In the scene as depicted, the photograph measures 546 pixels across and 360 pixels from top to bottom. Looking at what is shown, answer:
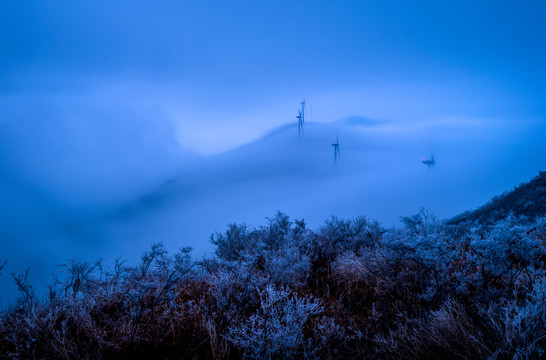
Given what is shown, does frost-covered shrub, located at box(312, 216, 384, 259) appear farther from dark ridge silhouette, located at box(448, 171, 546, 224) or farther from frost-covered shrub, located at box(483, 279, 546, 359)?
dark ridge silhouette, located at box(448, 171, 546, 224)

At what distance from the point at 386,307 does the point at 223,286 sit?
93.6 inches

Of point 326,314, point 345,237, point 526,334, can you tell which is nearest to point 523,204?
point 345,237

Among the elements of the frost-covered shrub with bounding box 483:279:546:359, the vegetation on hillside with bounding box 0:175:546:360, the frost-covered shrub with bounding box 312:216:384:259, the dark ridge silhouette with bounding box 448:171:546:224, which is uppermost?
the frost-covered shrub with bounding box 483:279:546:359

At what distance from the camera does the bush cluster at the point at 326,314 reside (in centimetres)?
236

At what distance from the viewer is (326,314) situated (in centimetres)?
373

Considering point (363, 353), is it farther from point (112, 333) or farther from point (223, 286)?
point (112, 333)

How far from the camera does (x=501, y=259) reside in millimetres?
3354

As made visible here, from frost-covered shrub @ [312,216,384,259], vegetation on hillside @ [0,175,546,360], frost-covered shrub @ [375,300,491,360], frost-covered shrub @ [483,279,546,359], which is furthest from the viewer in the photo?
frost-covered shrub @ [312,216,384,259]

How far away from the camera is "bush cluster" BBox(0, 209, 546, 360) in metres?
2.36

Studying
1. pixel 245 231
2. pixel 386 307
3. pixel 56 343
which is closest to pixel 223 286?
pixel 56 343

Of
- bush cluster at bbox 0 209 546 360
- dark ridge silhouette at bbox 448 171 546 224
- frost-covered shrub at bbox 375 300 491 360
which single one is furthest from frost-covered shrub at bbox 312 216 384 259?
dark ridge silhouette at bbox 448 171 546 224

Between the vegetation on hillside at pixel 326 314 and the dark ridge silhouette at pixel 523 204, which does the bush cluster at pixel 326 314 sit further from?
the dark ridge silhouette at pixel 523 204

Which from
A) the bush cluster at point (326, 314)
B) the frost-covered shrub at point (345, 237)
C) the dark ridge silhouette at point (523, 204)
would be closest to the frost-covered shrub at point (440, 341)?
the bush cluster at point (326, 314)

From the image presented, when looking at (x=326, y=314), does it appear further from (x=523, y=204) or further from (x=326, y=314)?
(x=523, y=204)
